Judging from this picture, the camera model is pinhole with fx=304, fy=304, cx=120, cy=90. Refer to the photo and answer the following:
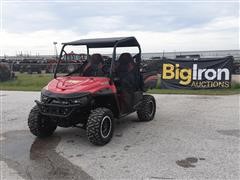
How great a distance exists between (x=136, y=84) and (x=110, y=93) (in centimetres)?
139

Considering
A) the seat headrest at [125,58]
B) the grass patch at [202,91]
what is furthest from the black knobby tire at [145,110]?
the grass patch at [202,91]

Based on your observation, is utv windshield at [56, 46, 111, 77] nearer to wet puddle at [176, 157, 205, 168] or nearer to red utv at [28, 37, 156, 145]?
red utv at [28, 37, 156, 145]

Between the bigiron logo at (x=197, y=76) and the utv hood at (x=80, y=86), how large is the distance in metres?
8.52

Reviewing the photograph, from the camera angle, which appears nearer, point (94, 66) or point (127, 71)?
point (94, 66)

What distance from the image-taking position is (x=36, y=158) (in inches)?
187

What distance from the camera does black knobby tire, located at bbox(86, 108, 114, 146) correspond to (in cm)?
507

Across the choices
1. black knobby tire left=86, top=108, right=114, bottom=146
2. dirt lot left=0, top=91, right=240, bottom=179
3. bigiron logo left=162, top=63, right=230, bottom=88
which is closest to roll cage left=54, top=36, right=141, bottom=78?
black knobby tire left=86, top=108, right=114, bottom=146

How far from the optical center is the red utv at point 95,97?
5.14 metres

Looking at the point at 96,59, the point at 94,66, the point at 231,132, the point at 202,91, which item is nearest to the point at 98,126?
the point at 94,66

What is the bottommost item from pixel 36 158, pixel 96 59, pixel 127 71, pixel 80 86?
pixel 36 158

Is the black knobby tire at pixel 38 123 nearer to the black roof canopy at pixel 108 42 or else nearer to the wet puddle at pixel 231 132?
the black roof canopy at pixel 108 42

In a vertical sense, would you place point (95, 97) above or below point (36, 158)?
above

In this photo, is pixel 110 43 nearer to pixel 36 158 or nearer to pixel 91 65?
pixel 91 65

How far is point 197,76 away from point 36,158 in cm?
1009
